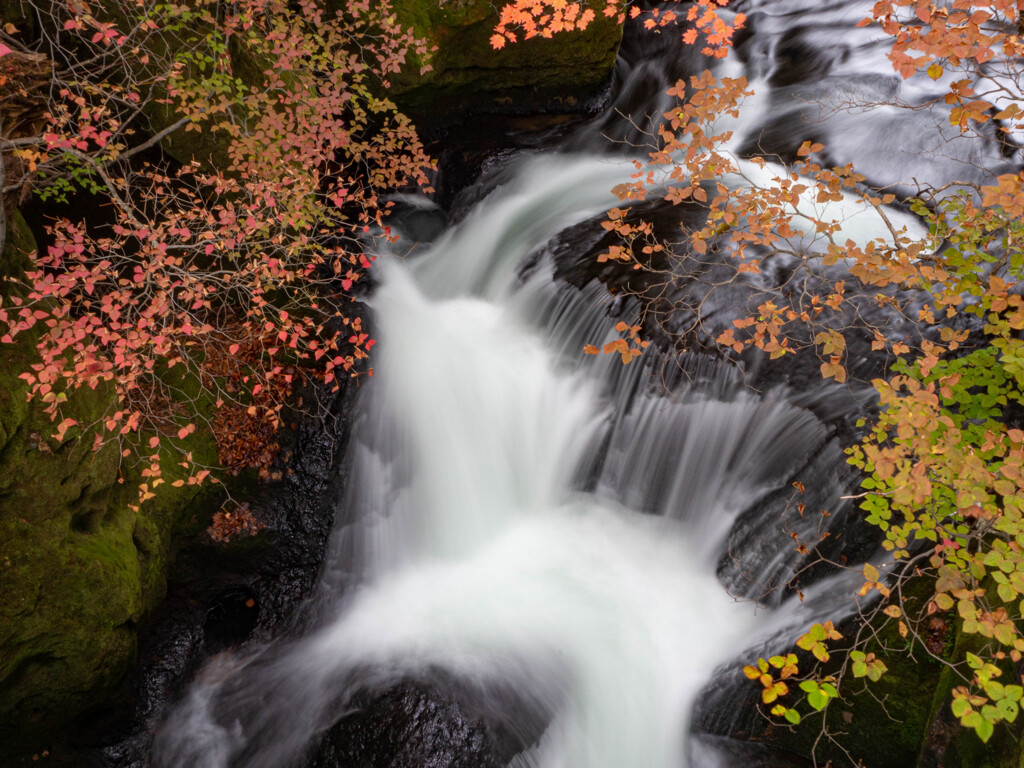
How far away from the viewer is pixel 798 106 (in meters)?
7.39

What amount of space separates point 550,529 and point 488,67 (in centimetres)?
591

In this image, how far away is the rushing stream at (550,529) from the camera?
4070mm

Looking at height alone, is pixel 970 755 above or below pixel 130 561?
below

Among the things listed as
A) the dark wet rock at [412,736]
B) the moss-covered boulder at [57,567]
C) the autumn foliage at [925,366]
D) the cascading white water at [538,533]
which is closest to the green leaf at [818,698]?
the autumn foliage at [925,366]

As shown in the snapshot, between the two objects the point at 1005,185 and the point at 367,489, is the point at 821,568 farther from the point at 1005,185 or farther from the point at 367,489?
the point at 367,489

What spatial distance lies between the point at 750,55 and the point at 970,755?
8.73m

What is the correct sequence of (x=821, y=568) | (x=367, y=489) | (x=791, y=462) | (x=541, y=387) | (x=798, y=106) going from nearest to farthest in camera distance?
(x=821, y=568), (x=791, y=462), (x=367, y=489), (x=541, y=387), (x=798, y=106)

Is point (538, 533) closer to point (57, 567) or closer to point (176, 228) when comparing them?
point (57, 567)

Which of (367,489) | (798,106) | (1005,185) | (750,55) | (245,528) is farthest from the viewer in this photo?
(750,55)

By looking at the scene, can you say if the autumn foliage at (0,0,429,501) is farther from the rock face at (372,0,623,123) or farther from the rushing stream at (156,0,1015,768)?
the rock face at (372,0,623,123)

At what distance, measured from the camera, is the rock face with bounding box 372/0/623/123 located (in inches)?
286

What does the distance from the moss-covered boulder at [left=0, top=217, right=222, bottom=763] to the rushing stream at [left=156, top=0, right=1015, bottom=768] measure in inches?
31.8

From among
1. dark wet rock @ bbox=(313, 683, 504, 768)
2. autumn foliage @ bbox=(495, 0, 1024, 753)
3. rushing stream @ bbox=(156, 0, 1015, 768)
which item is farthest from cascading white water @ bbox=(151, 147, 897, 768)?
autumn foliage @ bbox=(495, 0, 1024, 753)

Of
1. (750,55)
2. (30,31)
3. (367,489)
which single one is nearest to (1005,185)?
(367,489)
